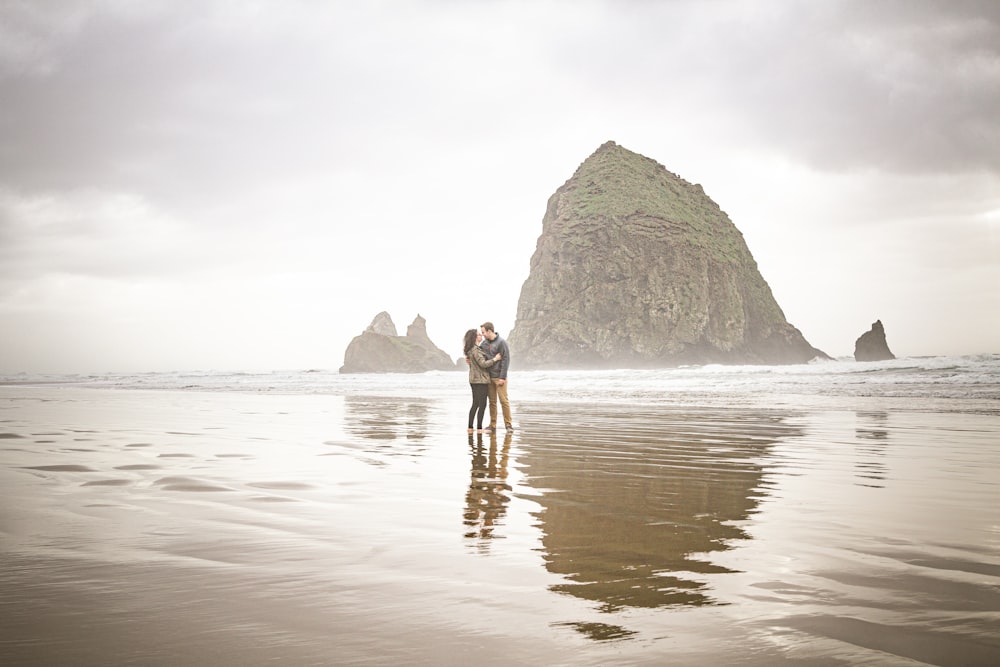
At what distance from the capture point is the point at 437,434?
968 centimetres

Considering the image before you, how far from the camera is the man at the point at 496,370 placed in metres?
10.9

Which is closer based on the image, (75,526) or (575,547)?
(575,547)

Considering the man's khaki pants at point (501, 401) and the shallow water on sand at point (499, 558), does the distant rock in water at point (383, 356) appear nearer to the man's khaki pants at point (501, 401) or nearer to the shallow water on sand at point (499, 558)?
the man's khaki pants at point (501, 401)

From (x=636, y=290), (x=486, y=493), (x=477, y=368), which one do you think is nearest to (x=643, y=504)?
(x=486, y=493)

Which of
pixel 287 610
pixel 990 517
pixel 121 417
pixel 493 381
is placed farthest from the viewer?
pixel 121 417

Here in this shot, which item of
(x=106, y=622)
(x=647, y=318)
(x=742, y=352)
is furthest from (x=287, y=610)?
(x=742, y=352)

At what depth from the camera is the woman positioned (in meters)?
10.9

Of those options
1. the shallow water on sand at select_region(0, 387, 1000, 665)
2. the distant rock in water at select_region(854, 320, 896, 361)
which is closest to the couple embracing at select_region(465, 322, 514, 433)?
the shallow water on sand at select_region(0, 387, 1000, 665)

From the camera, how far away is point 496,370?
11180mm

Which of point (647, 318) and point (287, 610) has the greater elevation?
point (647, 318)

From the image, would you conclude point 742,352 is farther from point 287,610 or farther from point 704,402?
point 287,610

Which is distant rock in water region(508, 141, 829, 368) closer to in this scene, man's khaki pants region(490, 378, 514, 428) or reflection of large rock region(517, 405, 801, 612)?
man's khaki pants region(490, 378, 514, 428)

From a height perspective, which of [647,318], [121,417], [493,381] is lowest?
[121,417]

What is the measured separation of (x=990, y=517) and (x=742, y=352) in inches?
3378
